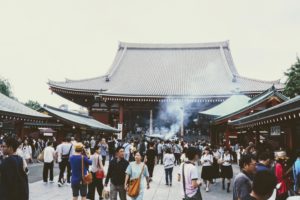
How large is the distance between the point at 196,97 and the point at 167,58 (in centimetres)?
1012

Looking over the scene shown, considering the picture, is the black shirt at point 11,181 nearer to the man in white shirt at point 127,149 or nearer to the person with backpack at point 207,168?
the person with backpack at point 207,168

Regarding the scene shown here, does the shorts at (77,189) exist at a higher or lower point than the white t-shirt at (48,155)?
lower

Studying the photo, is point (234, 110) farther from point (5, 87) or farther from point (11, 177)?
point (5, 87)

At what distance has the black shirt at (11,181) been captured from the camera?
202 inches

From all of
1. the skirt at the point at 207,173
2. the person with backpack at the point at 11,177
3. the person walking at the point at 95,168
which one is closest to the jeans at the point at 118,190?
the person walking at the point at 95,168

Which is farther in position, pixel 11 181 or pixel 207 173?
pixel 207 173

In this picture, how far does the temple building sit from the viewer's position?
28641 millimetres

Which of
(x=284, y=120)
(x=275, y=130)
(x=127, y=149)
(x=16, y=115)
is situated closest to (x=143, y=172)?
(x=284, y=120)

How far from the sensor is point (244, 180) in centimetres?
459

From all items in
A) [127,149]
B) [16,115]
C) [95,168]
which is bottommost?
[95,168]

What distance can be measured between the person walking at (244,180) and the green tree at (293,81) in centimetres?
2157

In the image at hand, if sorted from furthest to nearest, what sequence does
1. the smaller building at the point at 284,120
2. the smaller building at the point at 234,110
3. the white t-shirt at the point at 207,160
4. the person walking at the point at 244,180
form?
the smaller building at the point at 234,110 < the white t-shirt at the point at 207,160 < the smaller building at the point at 284,120 < the person walking at the point at 244,180

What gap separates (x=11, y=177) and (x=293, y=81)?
2327cm

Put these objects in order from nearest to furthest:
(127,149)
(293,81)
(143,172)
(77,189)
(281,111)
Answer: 1. (143,172)
2. (77,189)
3. (281,111)
4. (127,149)
5. (293,81)
